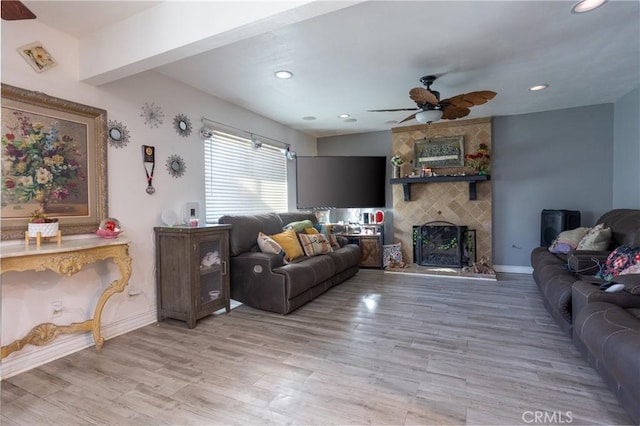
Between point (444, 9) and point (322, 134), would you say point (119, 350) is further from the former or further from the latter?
point (322, 134)

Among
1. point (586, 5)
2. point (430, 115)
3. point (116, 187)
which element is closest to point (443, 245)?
point (430, 115)

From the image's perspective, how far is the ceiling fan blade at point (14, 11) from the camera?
1576 mm

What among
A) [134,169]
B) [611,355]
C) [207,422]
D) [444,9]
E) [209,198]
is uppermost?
[444,9]

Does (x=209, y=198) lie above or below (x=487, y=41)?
below

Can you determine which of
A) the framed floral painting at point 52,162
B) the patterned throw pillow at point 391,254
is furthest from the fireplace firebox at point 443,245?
the framed floral painting at point 52,162

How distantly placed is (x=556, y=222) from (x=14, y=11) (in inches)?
227

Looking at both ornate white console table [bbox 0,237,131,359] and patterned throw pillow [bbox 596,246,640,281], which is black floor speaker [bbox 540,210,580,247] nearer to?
patterned throw pillow [bbox 596,246,640,281]

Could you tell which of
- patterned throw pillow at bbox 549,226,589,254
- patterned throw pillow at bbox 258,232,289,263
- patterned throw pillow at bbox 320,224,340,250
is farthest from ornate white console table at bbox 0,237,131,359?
patterned throw pillow at bbox 549,226,589,254

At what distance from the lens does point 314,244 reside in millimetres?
4152

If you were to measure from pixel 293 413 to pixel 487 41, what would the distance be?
3.12 m

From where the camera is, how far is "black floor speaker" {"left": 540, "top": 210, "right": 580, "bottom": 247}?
4348 millimetres

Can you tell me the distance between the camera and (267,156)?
497 cm

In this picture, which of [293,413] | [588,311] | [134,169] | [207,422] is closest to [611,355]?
[588,311]

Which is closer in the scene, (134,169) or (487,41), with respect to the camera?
(487,41)
